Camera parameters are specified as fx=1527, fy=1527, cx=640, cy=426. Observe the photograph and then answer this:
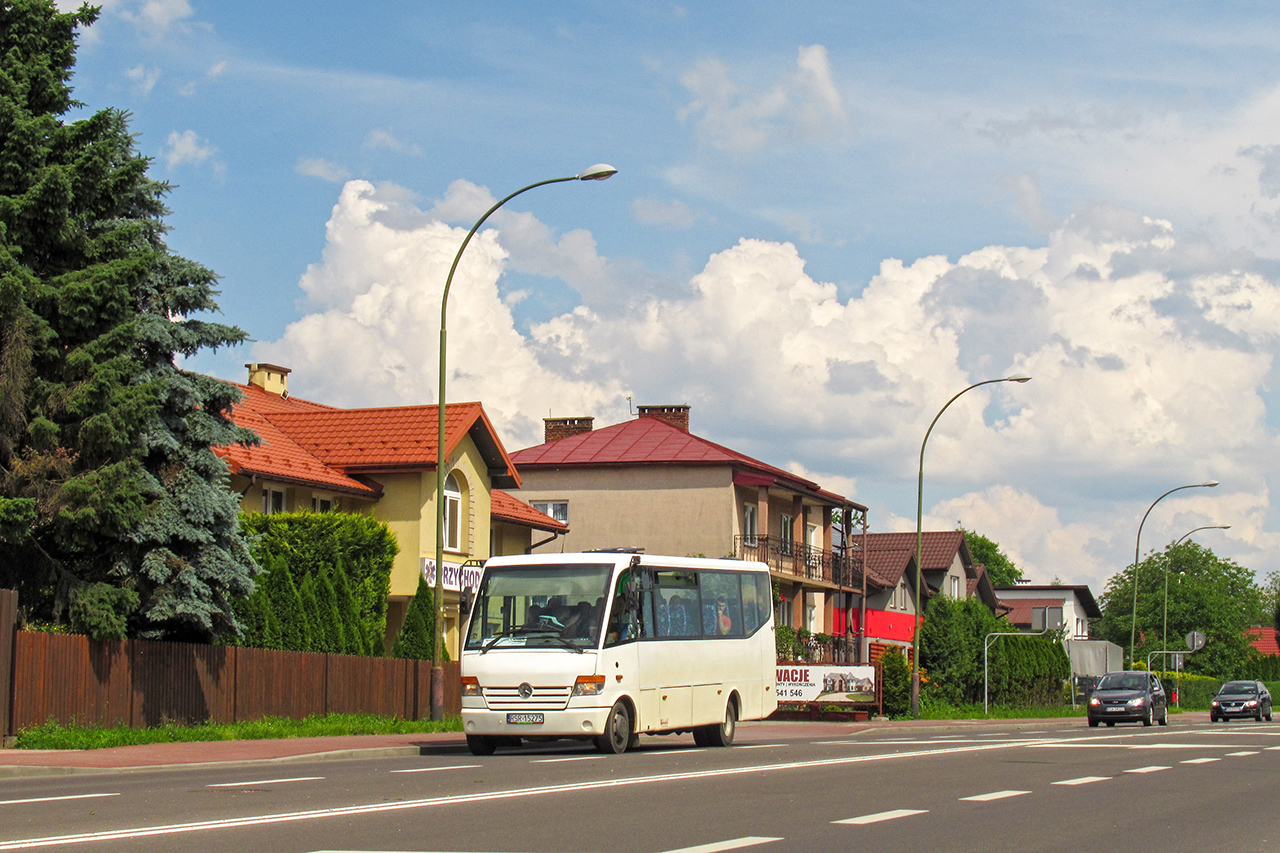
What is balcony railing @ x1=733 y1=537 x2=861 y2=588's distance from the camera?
53.8 m

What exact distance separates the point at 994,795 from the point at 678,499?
3979 cm

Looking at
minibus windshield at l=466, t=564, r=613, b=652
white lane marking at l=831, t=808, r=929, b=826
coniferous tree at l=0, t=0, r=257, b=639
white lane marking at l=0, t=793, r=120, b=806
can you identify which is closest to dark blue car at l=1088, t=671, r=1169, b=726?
minibus windshield at l=466, t=564, r=613, b=652

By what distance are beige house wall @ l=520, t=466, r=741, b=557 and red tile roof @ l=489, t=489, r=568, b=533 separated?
867 centimetres

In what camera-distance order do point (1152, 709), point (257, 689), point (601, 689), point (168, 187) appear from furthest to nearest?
point (1152, 709) < point (257, 689) < point (168, 187) < point (601, 689)

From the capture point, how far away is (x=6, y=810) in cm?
1159

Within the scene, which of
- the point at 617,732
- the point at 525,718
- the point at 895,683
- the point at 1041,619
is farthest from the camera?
the point at 1041,619

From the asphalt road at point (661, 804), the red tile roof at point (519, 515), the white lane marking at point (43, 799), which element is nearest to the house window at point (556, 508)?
the red tile roof at point (519, 515)

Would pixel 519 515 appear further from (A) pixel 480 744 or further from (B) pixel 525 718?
(B) pixel 525 718

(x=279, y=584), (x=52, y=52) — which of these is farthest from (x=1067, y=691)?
(x=52, y=52)

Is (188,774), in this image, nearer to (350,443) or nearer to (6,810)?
(6,810)

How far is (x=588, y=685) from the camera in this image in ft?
63.0

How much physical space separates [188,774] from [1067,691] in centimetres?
4617

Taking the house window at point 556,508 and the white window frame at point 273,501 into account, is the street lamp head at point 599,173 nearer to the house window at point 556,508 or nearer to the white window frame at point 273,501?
the white window frame at point 273,501

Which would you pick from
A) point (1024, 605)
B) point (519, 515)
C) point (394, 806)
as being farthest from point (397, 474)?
point (1024, 605)
